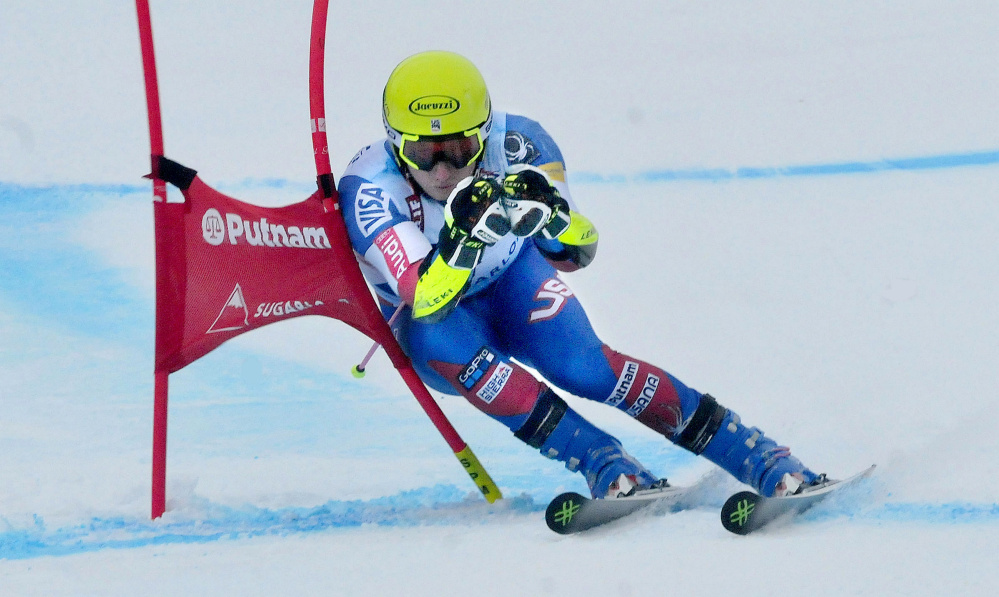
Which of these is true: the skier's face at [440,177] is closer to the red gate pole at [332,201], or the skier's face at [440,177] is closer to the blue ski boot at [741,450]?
the red gate pole at [332,201]

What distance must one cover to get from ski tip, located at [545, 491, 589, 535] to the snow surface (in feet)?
0.14

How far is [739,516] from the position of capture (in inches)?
108

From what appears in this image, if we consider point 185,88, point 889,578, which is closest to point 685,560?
point 889,578

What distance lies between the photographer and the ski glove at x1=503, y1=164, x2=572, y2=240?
2795 millimetres

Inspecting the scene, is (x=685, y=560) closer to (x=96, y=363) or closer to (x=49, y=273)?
(x=96, y=363)

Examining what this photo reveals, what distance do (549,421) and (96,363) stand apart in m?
2.37

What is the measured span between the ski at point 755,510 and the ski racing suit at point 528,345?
0.48ft

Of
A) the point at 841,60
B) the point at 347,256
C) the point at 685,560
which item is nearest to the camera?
the point at 685,560

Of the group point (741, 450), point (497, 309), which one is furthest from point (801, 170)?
point (741, 450)

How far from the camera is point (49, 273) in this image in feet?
18.0

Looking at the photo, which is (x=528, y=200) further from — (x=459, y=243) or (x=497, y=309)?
(x=497, y=309)

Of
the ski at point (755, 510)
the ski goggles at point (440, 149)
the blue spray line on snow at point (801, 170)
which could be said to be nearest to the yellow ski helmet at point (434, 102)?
the ski goggles at point (440, 149)

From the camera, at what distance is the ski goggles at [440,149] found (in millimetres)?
3230

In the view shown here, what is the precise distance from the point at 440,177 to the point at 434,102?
220mm
